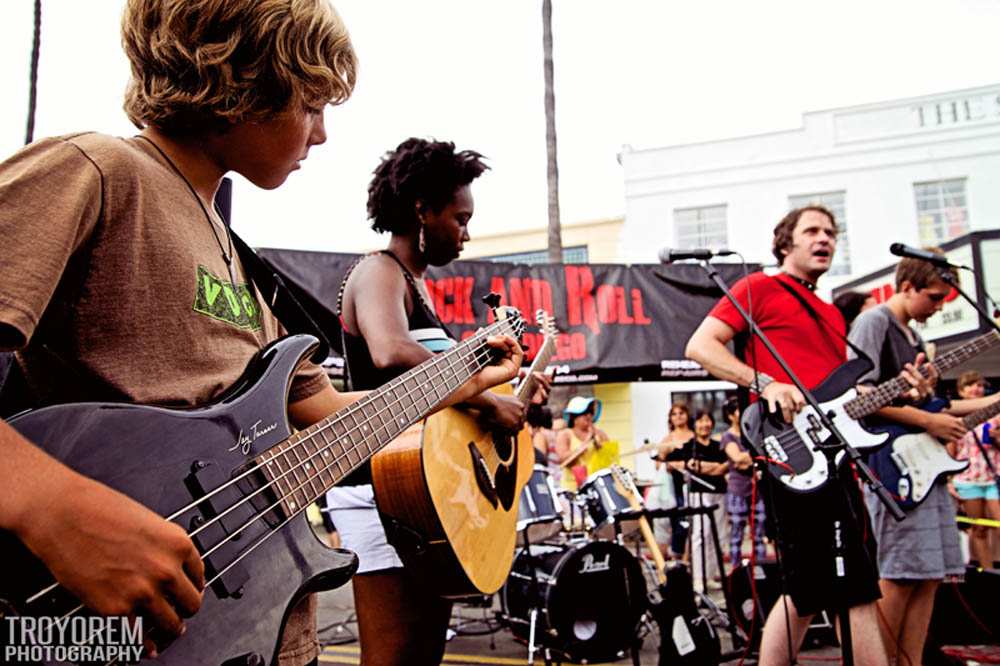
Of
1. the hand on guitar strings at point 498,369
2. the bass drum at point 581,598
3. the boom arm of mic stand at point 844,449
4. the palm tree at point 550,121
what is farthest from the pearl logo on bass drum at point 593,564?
the palm tree at point 550,121

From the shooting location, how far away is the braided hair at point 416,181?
313 cm

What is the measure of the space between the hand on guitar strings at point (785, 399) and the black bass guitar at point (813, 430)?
0.05 metres

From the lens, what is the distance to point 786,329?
399cm

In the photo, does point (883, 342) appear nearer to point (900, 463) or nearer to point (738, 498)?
point (900, 463)

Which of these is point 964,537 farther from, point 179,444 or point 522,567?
point 179,444

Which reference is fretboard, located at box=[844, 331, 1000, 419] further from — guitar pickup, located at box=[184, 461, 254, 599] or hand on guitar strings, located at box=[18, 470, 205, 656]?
hand on guitar strings, located at box=[18, 470, 205, 656]

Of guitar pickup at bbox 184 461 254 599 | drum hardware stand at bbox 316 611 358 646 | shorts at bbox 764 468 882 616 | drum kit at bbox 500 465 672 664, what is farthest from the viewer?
drum hardware stand at bbox 316 611 358 646

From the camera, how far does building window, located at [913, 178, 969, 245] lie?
17.4 m

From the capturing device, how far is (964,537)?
8984 millimetres

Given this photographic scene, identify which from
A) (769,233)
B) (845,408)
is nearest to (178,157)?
(845,408)

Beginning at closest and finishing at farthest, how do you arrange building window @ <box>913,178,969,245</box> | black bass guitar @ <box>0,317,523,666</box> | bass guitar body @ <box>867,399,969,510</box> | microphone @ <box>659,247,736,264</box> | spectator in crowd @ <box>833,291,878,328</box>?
black bass guitar @ <box>0,317,523,666</box>, microphone @ <box>659,247,736,264</box>, bass guitar body @ <box>867,399,969,510</box>, spectator in crowd @ <box>833,291,878,328</box>, building window @ <box>913,178,969,245</box>

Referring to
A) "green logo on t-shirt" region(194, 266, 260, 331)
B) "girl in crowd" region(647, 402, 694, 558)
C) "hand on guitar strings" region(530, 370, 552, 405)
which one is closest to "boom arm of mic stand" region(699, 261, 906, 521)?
"hand on guitar strings" region(530, 370, 552, 405)

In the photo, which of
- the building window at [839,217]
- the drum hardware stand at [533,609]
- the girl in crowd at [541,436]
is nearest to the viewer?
the drum hardware stand at [533,609]

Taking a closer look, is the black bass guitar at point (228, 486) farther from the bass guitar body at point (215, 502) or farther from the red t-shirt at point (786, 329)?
the red t-shirt at point (786, 329)
